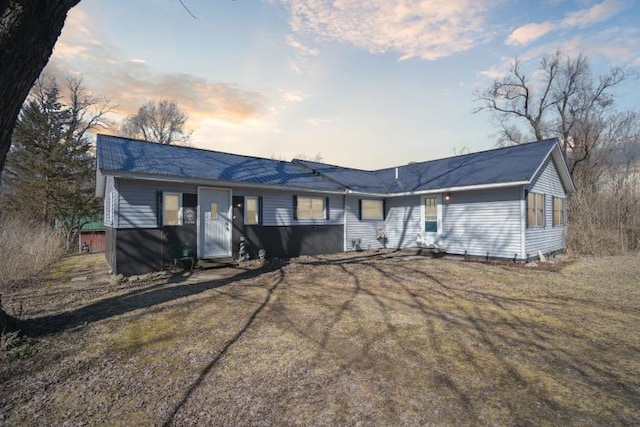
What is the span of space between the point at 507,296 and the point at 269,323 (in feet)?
16.9

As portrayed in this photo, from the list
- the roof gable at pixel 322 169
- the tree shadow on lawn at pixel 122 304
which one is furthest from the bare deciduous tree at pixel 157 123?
the tree shadow on lawn at pixel 122 304

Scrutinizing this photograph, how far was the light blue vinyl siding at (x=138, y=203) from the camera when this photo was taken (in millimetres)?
8586

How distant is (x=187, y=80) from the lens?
18422 millimetres

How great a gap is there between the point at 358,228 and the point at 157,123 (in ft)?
90.5

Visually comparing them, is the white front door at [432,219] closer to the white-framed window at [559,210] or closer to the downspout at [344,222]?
the downspout at [344,222]

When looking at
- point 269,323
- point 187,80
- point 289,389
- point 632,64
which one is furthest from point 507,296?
point 632,64

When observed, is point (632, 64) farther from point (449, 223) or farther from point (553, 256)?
point (449, 223)

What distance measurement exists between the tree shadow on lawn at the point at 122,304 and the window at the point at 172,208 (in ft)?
5.89

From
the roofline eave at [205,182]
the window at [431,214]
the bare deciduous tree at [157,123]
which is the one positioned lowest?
the window at [431,214]

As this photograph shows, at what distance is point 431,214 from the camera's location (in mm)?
13602

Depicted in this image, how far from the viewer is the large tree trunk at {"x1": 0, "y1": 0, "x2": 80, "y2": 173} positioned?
10.8ft

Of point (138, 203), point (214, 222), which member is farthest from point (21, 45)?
point (214, 222)

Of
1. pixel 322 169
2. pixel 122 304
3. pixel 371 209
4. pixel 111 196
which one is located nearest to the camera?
pixel 122 304

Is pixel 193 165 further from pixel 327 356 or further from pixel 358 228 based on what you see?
pixel 327 356
